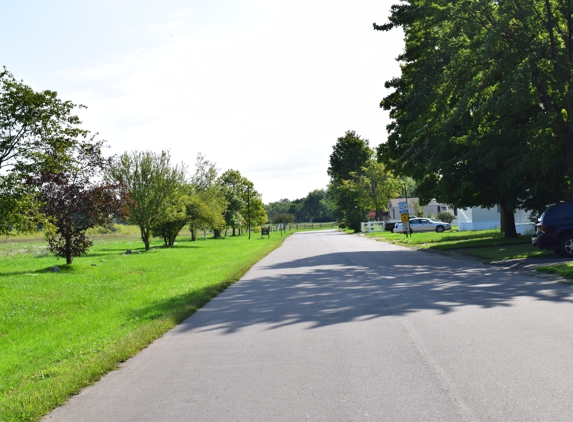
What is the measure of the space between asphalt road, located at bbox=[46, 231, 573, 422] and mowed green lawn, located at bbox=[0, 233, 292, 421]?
35cm

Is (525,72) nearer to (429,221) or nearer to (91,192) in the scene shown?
(91,192)

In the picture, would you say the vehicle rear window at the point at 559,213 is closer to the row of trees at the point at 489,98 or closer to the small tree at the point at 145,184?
the row of trees at the point at 489,98

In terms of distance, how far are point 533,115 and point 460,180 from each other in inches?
187

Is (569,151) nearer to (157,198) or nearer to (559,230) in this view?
(559,230)

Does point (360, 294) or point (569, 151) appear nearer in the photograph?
point (360, 294)

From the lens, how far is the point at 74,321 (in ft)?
41.1

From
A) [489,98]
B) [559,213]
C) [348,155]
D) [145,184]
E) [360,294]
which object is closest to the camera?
[360,294]

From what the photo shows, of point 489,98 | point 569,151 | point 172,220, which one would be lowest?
point 172,220

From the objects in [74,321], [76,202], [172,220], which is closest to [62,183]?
[76,202]

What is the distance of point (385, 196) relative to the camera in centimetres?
8562

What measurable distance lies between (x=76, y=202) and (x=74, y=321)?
1436cm

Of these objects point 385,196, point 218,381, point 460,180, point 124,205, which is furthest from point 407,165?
point 385,196

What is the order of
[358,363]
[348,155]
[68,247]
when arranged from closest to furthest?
[358,363] → [68,247] → [348,155]

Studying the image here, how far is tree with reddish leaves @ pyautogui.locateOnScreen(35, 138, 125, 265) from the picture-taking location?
998 inches
